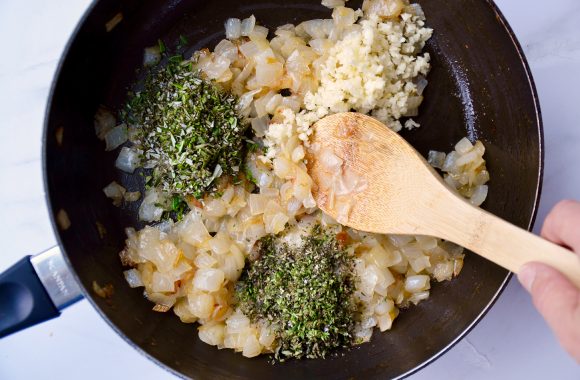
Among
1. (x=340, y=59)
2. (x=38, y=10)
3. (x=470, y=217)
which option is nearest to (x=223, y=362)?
(x=470, y=217)

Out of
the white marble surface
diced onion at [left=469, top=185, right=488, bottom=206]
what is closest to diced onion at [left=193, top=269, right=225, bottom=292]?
the white marble surface

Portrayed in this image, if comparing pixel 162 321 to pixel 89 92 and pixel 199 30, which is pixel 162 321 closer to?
pixel 89 92

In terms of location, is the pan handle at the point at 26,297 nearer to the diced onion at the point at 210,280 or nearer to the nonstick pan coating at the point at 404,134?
the nonstick pan coating at the point at 404,134

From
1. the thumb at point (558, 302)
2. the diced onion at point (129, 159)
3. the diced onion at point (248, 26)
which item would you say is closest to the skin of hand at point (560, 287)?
the thumb at point (558, 302)

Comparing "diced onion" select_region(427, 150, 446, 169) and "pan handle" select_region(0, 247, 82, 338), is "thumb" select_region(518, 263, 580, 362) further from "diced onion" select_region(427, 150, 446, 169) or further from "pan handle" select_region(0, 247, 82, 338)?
"pan handle" select_region(0, 247, 82, 338)

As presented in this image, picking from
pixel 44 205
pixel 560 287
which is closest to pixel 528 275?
pixel 560 287

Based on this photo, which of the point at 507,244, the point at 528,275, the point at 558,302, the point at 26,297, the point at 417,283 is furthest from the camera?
the point at 417,283

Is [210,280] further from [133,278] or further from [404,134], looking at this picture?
[404,134]
